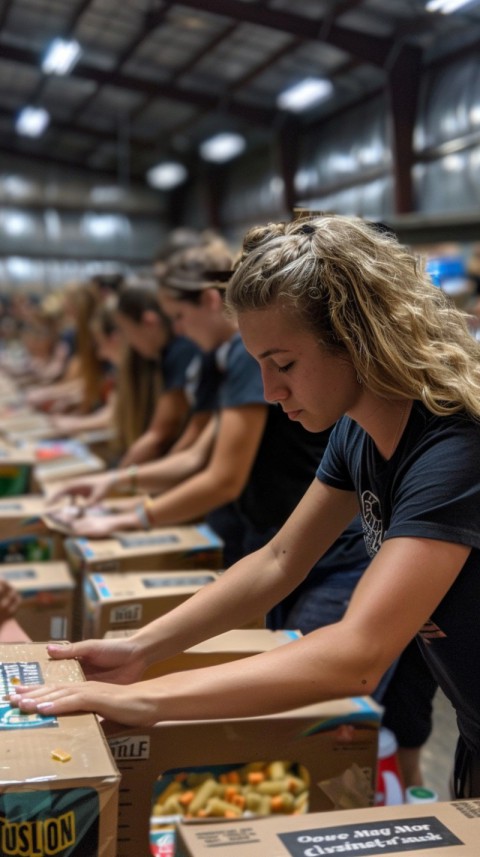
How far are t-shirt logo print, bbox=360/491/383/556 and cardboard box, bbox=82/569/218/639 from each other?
1.62 feet

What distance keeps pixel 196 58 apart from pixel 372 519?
5.02m

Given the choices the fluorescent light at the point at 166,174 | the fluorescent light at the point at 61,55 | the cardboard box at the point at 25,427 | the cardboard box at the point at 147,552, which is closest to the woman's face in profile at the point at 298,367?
the cardboard box at the point at 147,552

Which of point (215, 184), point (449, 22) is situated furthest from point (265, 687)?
point (215, 184)

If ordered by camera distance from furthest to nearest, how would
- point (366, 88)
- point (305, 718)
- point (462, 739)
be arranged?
point (366, 88), point (305, 718), point (462, 739)

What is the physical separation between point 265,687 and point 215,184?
1261 cm

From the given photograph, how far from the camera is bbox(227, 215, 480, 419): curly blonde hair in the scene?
3.08 ft

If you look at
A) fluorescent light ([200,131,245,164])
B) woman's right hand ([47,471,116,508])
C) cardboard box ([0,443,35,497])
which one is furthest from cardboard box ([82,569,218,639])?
fluorescent light ([200,131,245,164])

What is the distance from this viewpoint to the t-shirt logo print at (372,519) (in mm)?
1045

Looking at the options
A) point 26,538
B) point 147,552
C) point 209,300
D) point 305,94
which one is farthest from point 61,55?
point 147,552

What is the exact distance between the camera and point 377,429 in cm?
100

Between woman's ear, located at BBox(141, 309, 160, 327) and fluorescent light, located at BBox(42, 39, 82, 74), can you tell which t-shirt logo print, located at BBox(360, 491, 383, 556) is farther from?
fluorescent light, located at BBox(42, 39, 82, 74)

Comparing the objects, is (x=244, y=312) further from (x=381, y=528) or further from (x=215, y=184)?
(x=215, y=184)

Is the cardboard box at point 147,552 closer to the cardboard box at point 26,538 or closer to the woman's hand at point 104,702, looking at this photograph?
the cardboard box at point 26,538

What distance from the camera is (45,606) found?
182cm
